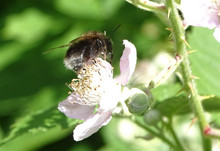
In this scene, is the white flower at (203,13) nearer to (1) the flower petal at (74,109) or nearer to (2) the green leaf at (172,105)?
(2) the green leaf at (172,105)

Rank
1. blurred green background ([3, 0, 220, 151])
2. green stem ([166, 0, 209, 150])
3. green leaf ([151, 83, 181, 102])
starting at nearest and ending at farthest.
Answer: green stem ([166, 0, 209, 150]) < green leaf ([151, 83, 181, 102]) < blurred green background ([3, 0, 220, 151])

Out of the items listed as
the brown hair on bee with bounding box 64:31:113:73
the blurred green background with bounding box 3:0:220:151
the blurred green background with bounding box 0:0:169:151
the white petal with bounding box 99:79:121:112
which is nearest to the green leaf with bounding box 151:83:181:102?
the brown hair on bee with bounding box 64:31:113:73

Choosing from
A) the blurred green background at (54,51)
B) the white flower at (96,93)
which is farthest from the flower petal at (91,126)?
the blurred green background at (54,51)

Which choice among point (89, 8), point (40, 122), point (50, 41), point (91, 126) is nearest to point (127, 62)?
point (91, 126)

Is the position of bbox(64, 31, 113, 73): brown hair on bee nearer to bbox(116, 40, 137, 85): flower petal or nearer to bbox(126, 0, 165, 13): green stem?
bbox(116, 40, 137, 85): flower petal

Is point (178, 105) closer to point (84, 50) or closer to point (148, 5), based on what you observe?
point (84, 50)

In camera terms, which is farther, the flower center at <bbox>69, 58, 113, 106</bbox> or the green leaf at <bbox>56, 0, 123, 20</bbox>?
the green leaf at <bbox>56, 0, 123, 20</bbox>

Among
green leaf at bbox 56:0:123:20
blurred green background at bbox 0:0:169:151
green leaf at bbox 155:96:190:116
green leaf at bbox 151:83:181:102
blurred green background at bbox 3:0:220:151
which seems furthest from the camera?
green leaf at bbox 56:0:123:20
